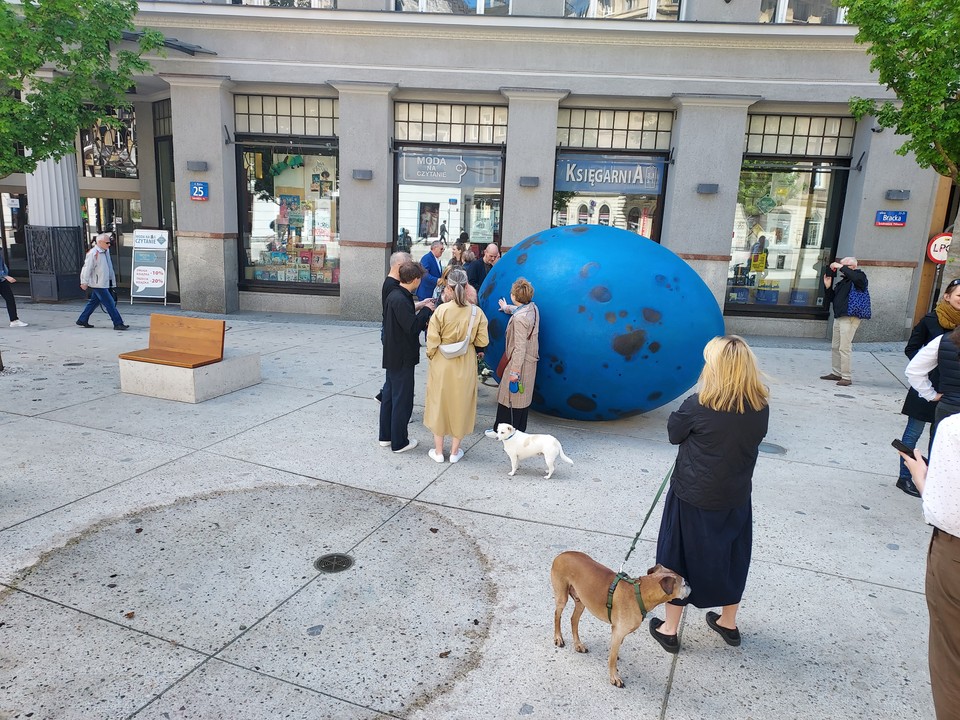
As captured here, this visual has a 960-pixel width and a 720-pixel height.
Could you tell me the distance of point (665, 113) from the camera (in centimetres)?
1345

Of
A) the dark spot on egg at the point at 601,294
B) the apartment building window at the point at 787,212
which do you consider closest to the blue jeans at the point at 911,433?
the dark spot on egg at the point at 601,294

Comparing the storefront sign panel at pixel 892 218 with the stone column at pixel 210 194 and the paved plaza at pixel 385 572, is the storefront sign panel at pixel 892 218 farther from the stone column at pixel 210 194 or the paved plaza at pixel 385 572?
the stone column at pixel 210 194

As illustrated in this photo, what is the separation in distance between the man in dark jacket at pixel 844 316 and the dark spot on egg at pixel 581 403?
491 cm

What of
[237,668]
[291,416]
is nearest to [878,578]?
[237,668]

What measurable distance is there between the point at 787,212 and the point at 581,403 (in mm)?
9478

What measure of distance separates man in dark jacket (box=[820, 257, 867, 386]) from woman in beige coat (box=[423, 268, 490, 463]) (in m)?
6.27

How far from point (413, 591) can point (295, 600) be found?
0.71 m

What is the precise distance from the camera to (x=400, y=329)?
6.08 metres

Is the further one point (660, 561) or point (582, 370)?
point (582, 370)

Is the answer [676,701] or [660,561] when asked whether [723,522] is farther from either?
[676,701]

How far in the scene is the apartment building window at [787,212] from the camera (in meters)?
13.3

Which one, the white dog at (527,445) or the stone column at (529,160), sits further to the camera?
the stone column at (529,160)

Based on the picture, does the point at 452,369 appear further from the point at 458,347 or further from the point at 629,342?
the point at 629,342

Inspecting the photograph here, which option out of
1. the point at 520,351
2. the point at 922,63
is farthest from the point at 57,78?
the point at 922,63
